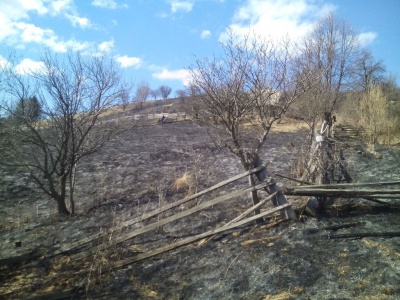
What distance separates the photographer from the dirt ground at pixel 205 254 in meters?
3.68

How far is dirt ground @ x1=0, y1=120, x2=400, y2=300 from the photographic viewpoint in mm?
3678

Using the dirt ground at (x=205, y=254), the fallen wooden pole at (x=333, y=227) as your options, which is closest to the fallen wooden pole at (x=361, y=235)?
the dirt ground at (x=205, y=254)

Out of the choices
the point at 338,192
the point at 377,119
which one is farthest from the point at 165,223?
the point at 377,119

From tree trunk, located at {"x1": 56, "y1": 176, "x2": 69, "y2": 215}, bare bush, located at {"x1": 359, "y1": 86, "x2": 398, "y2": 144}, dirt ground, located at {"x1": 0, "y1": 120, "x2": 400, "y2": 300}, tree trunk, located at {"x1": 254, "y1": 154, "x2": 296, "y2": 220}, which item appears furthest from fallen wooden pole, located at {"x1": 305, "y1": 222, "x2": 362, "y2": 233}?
bare bush, located at {"x1": 359, "y1": 86, "x2": 398, "y2": 144}

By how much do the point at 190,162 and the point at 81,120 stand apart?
497 centimetres

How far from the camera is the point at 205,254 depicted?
475 cm

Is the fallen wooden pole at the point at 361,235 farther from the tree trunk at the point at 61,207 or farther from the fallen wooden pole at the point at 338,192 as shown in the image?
the tree trunk at the point at 61,207

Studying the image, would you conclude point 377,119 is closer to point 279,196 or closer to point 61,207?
point 279,196

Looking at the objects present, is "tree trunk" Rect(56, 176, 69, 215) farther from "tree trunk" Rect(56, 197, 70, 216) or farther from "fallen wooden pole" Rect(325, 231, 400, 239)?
"fallen wooden pole" Rect(325, 231, 400, 239)

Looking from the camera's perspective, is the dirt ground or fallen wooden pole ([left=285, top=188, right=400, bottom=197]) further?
fallen wooden pole ([left=285, top=188, right=400, bottom=197])

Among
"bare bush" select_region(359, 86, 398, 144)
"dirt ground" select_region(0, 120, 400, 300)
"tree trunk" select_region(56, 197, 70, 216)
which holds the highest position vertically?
"bare bush" select_region(359, 86, 398, 144)

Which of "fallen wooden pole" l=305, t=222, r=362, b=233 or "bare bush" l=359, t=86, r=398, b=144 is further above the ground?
"bare bush" l=359, t=86, r=398, b=144

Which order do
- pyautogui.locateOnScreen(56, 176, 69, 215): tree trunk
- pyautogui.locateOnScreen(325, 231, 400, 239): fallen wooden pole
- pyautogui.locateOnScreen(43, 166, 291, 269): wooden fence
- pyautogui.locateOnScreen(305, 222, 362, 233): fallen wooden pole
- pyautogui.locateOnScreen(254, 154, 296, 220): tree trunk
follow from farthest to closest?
1. pyautogui.locateOnScreen(56, 176, 69, 215): tree trunk
2. pyautogui.locateOnScreen(254, 154, 296, 220): tree trunk
3. pyautogui.locateOnScreen(43, 166, 291, 269): wooden fence
4. pyautogui.locateOnScreen(305, 222, 362, 233): fallen wooden pole
5. pyautogui.locateOnScreen(325, 231, 400, 239): fallen wooden pole

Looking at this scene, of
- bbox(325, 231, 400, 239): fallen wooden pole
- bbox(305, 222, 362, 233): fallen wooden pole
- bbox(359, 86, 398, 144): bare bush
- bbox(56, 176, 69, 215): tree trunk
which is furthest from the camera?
bbox(359, 86, 398, 144): bare bush
